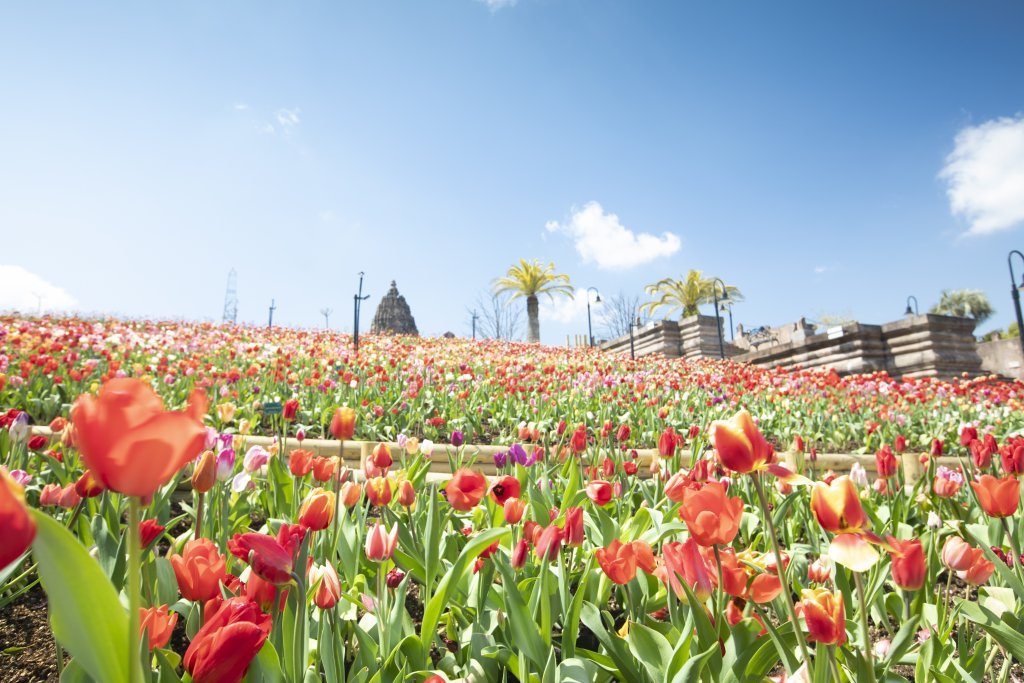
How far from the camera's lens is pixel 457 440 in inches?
103

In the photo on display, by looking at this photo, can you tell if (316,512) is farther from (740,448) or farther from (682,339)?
(682,339)

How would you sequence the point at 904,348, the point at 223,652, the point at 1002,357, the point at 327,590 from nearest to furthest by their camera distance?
the point at 223,652 → the point at 327,590 → the point at 904,348 → the point at 1002,357

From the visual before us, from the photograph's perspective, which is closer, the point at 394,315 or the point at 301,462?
the point at 301,462

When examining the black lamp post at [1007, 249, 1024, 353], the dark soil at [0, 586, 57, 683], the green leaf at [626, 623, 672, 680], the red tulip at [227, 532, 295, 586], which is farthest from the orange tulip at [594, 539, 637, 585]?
the black lamp post at [1007, 249, 1024, 353]

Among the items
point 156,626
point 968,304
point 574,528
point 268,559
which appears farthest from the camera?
point 968,304

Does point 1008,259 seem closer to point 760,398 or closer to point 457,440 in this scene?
point 760,398

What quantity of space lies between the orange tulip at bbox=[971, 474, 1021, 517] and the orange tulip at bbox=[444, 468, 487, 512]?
1362 millimetres

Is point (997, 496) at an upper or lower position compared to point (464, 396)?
lower

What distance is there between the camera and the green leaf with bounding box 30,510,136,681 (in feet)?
1.69

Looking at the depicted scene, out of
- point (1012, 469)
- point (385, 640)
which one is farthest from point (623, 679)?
point (1012, 469)

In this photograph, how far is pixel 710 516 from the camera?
3.20 ft

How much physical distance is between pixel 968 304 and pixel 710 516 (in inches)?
2428

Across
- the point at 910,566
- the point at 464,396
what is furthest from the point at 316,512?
the point at 464,396

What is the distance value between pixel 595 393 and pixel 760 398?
8.93 feet
